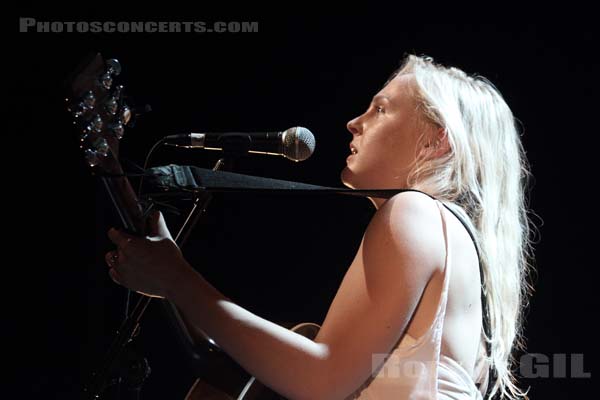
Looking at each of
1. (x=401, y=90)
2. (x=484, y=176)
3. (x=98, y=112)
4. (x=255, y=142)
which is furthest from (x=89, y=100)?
(x=484, y=176)

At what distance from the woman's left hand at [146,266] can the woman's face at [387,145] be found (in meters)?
0.41

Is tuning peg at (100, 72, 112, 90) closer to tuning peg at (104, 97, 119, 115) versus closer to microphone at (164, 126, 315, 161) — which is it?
tuning peg at (104, 97, 119, 115)

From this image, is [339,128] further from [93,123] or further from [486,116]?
[93,123]

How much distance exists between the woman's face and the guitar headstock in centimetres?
47

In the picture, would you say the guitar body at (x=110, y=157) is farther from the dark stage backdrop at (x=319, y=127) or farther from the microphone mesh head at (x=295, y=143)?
the dark stage backdrop at (x=319, y=127)

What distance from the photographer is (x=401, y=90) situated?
1.42 m

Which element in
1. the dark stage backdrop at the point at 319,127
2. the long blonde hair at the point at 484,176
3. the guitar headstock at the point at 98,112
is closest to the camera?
the guitar headstock at the point at 98,112

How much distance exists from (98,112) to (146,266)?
9.9 inches

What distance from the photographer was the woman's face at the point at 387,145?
1.36m

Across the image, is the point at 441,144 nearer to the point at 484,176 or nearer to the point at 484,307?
the point at 484,176

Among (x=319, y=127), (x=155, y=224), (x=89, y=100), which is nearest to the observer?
(x=89, y=100)

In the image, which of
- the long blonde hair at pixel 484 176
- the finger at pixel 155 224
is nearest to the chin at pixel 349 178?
the long blonde hair at pixel 484 176

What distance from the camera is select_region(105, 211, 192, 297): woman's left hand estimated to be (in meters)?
1.14

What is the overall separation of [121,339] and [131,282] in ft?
0.43
